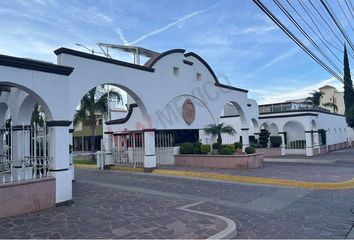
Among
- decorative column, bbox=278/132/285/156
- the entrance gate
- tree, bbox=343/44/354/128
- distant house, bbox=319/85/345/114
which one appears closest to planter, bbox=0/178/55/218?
the entrance gate

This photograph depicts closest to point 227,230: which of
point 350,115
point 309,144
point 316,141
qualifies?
point 309,144

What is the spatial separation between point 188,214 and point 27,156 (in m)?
6.03

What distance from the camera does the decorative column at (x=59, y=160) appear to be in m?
8.95

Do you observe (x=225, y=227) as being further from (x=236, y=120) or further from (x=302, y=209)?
(x=236, y=120)

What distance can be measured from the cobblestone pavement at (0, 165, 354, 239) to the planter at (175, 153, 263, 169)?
4.61 m

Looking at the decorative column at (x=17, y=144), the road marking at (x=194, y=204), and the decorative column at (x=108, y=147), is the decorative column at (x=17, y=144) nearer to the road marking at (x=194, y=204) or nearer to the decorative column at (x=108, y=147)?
the road marking at (x=194, y=204)

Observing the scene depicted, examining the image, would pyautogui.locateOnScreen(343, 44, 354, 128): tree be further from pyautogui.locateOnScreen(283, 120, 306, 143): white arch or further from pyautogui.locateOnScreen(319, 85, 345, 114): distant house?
pyautogui.locateOnScreen(319, 85, 345, 114): distant house

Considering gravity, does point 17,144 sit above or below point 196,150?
above

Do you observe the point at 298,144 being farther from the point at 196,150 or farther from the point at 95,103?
the point at 95,103

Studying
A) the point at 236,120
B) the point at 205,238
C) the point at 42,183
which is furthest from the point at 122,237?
the point at 236,120

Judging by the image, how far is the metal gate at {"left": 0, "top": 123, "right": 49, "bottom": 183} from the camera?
8984 mm

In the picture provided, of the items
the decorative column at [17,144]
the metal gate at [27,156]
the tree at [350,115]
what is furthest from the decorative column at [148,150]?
the tree at [350,115]

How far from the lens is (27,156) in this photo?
10.2 m

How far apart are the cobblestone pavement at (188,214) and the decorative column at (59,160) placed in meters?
0.43
